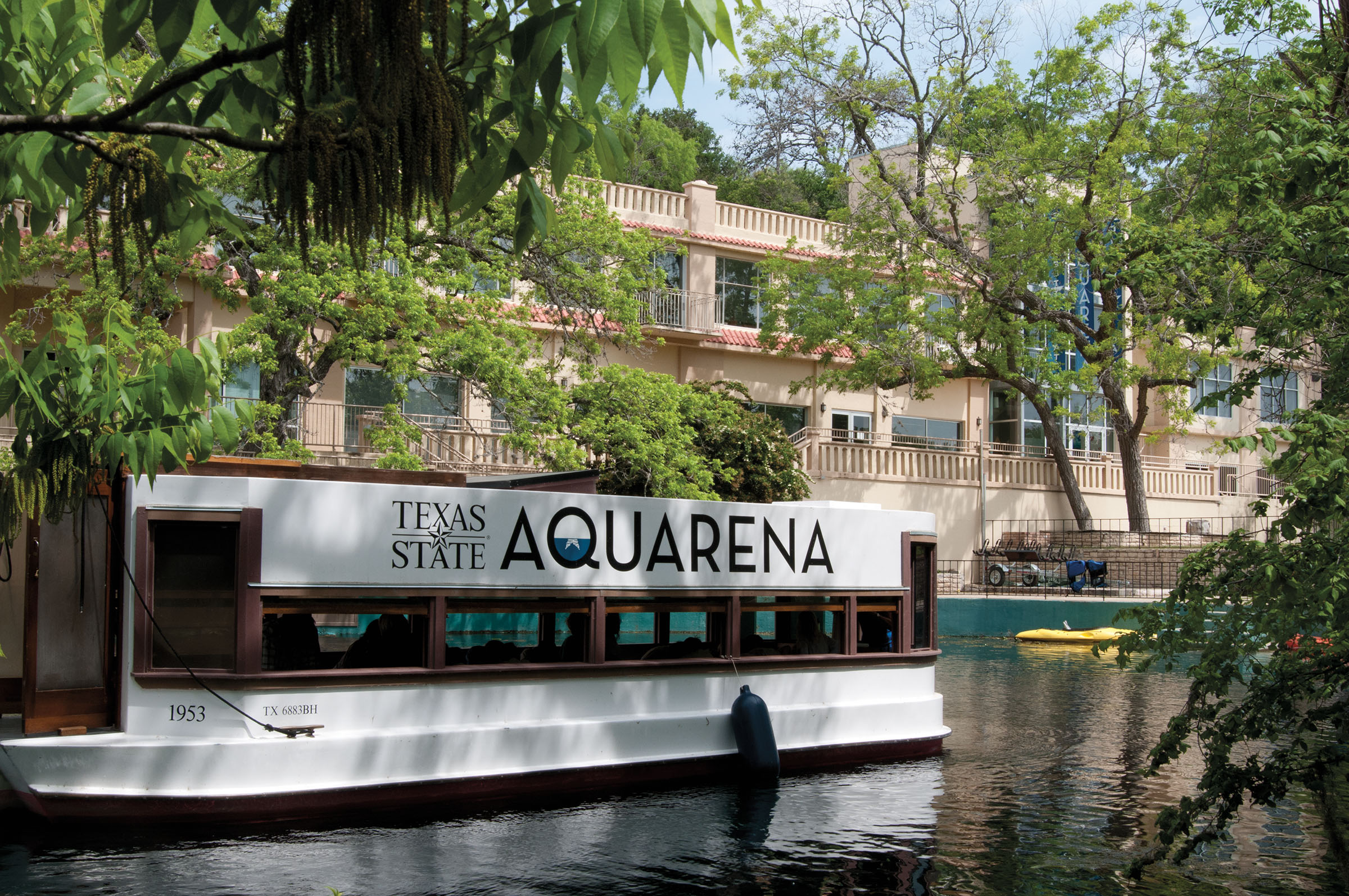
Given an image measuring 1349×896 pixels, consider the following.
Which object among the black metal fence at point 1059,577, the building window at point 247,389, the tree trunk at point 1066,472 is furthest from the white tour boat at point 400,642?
the tree trunk at point 1066,472

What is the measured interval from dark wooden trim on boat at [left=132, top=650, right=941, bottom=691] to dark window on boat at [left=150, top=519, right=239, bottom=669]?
18cm

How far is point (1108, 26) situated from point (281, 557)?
94.2ft

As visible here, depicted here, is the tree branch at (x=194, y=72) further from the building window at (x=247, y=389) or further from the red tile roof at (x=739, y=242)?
the red tile roof at (x=739, y=242)

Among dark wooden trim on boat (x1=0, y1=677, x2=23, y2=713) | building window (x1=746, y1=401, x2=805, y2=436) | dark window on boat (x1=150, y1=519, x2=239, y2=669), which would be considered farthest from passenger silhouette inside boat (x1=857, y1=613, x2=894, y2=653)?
building window (x1=746, y1=401, x2=805, y2=436)

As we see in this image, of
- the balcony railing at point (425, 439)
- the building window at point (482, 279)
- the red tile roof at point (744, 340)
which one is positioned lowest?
the balcony railing at point (425, 439)

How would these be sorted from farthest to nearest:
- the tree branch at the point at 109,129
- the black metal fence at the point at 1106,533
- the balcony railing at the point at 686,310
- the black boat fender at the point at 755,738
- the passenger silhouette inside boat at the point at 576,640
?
the black metal fence at the point at 1106,533, the balcony railing at the point at 686,310, the black boat fender at the point at 755,738, the passenger silhouette inside boat at the point at 576,640, the tree branch at the point at 109,129

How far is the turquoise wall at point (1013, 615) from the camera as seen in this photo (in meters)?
29.9

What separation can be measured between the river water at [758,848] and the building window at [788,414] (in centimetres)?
2302

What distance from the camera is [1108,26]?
3275 cm

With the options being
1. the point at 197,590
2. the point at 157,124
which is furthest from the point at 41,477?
the point at 197,590

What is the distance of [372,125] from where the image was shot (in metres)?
3.75

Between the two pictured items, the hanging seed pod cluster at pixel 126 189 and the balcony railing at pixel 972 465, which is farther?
the balcony railing at pixel 972 465

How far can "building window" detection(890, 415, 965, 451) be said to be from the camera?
3866cm

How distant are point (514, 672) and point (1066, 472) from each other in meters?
29.2
